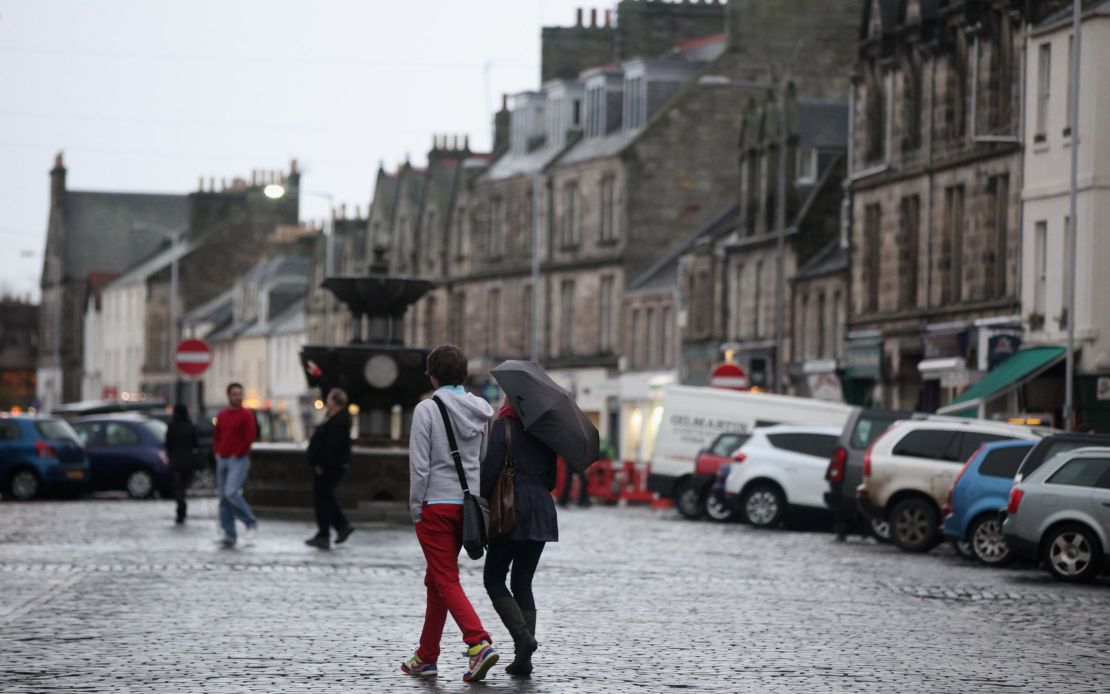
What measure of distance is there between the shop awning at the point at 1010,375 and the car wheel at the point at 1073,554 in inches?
690

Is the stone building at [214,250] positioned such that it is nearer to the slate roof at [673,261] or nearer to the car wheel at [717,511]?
the slate roof at [673,261]

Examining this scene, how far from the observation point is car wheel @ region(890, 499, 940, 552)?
30250mm

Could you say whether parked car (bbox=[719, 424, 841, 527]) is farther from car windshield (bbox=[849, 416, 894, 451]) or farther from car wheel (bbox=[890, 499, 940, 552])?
car wheel (bbox=[890, 499, 940, 552])

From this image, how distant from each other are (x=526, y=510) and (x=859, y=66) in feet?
140

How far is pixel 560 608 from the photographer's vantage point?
1866cm

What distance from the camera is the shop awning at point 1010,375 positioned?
137ft

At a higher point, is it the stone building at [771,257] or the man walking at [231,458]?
Result: the stone building at [771,257]

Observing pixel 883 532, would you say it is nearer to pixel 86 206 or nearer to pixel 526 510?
pixel 526 510

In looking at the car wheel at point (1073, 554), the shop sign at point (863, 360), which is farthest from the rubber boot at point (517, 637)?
the shop sign at point (863, 360)

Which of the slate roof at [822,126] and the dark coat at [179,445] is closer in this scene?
the dark coat at [179,445]

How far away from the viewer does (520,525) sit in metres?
13.5

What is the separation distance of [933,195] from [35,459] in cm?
1982

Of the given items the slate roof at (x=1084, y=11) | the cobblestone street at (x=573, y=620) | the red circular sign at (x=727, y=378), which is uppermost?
the slate roof at (x=1084, y=11)

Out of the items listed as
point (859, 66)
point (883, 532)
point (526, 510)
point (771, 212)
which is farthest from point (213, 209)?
point (526, 510)
